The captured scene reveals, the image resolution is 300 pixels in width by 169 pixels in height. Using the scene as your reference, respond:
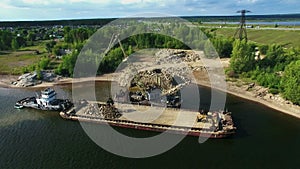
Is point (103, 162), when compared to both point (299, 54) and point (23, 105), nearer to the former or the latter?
point (23, 105)

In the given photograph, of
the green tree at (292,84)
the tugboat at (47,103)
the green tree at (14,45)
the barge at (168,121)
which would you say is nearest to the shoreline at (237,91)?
the green tree at (292,84)

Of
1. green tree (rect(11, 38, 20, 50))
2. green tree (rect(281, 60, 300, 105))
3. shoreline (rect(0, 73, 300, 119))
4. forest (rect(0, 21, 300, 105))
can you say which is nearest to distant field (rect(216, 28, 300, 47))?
forest (rect(0, 21, 300, 105))

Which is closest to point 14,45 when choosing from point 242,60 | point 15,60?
point 15,60

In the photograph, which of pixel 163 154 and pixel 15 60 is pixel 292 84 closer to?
pixel 163 154

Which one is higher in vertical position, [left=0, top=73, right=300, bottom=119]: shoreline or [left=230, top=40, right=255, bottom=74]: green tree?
[left=230, top=40, right=255, bottom=74]: green tree

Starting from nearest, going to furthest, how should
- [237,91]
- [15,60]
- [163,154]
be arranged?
1. [163,154]
2. [237,91]
3. [15,60]

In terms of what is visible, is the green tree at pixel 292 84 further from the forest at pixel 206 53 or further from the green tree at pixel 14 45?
the green tree at pixel 14 45

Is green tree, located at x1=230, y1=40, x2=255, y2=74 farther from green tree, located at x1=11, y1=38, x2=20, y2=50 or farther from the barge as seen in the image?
green tree, located at x1=11, y1=38, x2=20, y2=50
